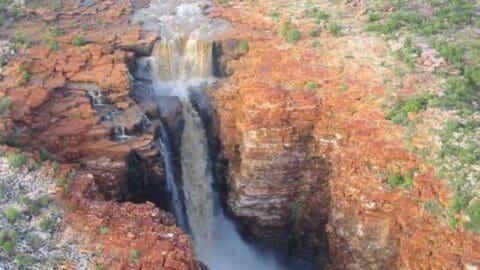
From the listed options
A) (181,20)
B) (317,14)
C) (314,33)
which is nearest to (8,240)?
(314,33)

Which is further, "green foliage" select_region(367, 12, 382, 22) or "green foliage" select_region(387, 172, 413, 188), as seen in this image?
"green foliage" select_region(367, 12, 382, 22)

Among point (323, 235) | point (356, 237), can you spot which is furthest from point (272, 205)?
point (356, 237)

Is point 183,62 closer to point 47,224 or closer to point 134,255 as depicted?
point 47,224

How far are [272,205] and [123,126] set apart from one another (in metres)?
6.34

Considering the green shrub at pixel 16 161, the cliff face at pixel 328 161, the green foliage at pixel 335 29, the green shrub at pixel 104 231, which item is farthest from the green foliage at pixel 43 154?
the green foliage at pixel 335 29

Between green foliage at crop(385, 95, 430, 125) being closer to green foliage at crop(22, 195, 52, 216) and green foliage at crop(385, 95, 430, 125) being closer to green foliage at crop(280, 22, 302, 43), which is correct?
green foliage at crop(280, 22, 302, 43)

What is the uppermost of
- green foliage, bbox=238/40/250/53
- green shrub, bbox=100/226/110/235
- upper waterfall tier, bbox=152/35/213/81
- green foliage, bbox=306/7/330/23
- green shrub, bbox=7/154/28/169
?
green foliage, bbox=306/7/330/23

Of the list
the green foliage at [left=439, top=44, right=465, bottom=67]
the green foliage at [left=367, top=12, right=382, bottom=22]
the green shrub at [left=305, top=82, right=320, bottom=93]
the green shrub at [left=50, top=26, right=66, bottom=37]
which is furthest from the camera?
the green foliage at [left=367, top=12, right=382, bottom=22]

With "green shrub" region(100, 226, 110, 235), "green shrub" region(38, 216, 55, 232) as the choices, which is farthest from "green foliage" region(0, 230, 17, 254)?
"green shrub" region(100, 226, 110, 235)

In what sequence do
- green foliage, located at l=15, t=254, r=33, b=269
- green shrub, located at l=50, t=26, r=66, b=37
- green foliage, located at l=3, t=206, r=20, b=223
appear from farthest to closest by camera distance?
green shrub, located at l=50, t=26, r=66, b=37, green foliage, located at l=3, t=206, r=20, b=223, green foliage, located at l=15, t=254, r=33, b=269

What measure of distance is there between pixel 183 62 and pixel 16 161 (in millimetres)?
9642

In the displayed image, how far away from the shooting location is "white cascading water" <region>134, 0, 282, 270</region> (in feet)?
83.5

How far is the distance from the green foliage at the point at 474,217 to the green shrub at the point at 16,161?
13.5 m

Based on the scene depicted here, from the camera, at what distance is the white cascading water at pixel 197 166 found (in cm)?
2544
